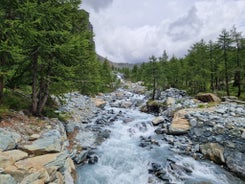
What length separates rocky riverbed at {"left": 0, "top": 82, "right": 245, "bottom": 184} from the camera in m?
7.58

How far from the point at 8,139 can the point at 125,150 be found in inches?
314

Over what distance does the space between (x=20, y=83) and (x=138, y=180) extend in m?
10.0

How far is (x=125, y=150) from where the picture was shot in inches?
539

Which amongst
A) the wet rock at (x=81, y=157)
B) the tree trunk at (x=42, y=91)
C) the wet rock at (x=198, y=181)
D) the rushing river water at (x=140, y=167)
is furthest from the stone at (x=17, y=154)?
the wet rock at (x=198, y=181)

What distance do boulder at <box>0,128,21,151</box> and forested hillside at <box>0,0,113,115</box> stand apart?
2.65 meters

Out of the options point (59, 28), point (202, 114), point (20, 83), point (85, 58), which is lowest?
point (202, 114)

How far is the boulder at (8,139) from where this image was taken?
7555 millimetres

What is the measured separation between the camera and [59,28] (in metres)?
12.3

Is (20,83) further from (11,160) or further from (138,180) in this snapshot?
(138,180)

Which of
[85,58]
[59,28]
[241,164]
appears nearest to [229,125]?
[241,164]

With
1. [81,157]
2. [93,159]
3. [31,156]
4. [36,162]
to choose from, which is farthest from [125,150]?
[36,162]

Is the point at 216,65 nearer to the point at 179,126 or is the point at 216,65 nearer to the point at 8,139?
the point at 179,126

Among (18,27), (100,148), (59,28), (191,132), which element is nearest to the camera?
(18,27)

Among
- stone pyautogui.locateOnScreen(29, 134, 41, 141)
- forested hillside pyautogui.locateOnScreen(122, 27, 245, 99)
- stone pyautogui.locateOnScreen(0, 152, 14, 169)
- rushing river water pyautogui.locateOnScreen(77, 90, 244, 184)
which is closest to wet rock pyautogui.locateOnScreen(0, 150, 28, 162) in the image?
stone pyautogui.locateOnScreen(0, 152, 14, 169)
